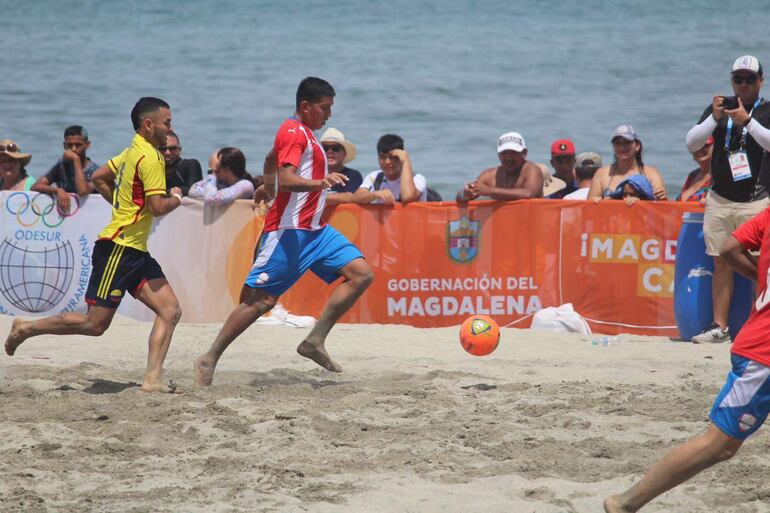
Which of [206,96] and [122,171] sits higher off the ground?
[206,96]

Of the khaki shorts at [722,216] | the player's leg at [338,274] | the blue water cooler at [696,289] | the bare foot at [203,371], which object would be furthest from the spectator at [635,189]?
the bare foot at [203,371]

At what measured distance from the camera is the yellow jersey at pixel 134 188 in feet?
22.9

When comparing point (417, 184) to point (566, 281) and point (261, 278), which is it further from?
point (261, 278)

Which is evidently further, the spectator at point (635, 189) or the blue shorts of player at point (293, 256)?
the spectator at point (635, 189)

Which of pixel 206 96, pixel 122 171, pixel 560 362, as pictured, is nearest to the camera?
pixel 122 171

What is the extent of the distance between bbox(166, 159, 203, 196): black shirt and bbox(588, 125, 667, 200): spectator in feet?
11.4

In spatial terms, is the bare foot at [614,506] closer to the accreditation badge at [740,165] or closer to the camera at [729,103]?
the camera at [729,103]

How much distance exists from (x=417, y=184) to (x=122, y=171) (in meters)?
4.17

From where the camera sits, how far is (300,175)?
294 inches

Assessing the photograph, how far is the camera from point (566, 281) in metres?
10.2

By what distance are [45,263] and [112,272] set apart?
3.89 m

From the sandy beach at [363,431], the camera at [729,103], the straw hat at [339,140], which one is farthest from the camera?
the straw hat at [339,140]

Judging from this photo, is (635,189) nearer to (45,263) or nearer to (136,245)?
(136,245)

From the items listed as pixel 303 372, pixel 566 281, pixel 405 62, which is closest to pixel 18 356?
pixel 303 372
